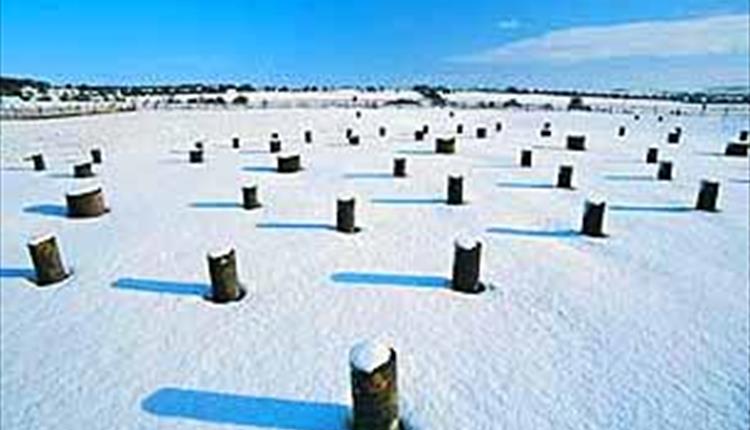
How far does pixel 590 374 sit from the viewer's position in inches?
256

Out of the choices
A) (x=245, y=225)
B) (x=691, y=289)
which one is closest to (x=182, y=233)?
(x=245, y=225)

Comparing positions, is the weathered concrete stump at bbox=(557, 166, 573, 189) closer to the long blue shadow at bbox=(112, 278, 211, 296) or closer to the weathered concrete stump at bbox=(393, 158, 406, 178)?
the weathered concrete stump at bbox=(393, 158, 406, 178)

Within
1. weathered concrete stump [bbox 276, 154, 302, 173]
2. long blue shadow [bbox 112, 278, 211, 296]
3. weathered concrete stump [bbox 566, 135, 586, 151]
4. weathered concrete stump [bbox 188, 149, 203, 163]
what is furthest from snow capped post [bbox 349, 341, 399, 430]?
weathered concrete stump [bbox 566, 135, 586, 151]

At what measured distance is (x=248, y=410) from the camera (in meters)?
5.88

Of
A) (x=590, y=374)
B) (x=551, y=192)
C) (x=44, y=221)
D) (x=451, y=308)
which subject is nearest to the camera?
(x=590, y=374)

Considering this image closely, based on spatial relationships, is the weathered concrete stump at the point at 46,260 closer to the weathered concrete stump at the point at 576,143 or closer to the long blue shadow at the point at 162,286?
the long blue shadow at the point at 162,286

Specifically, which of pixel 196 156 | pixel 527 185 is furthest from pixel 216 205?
pixel 527 185

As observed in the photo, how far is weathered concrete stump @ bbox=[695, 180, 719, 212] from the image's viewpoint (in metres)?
12.7

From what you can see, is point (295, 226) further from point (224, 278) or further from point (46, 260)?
point (46, 260)

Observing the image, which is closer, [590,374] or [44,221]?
[590,374]

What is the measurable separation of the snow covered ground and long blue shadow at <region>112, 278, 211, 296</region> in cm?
4

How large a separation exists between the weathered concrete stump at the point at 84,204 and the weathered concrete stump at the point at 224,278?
5441mm

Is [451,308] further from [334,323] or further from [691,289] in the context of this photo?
[691,289]

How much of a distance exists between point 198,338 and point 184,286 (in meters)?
1.58
